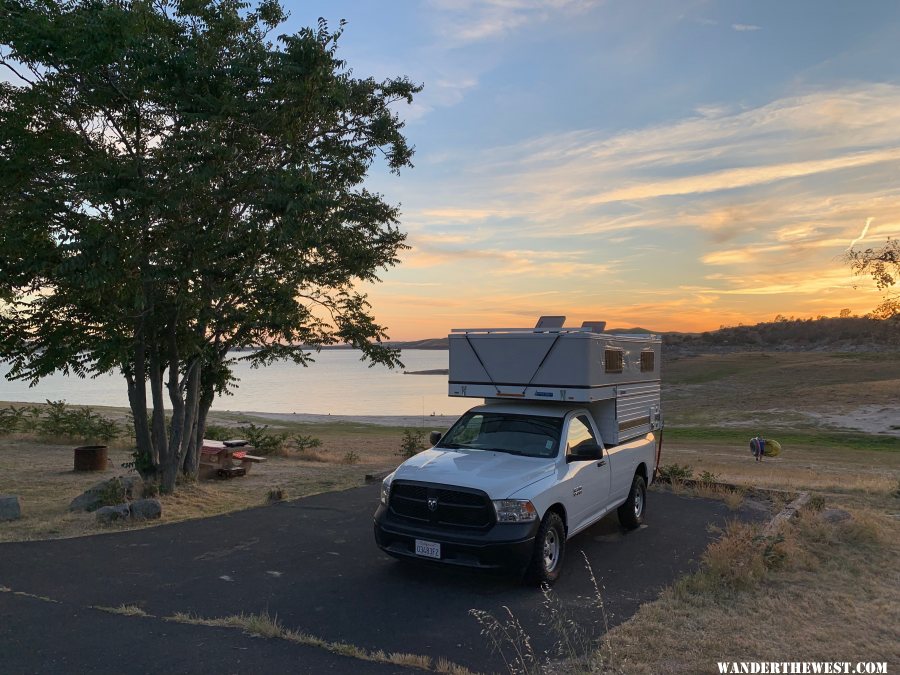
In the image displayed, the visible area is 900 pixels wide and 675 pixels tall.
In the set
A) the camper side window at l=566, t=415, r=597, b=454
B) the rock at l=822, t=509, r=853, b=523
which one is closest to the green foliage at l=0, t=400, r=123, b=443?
the camper side window at l=566, t=415, r=597, b=454

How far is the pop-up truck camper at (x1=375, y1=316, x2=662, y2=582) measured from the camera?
6.93 m

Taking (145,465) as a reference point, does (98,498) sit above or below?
below

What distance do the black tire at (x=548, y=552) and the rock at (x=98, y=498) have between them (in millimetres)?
7344

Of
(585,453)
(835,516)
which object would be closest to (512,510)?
(585,453)

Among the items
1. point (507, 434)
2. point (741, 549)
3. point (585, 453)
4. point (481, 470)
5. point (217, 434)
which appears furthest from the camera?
point (217, 434)

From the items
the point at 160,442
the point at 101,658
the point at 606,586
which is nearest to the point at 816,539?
the point at 606,586

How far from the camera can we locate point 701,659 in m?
5.04

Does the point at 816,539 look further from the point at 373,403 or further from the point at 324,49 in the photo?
the point at 373,403

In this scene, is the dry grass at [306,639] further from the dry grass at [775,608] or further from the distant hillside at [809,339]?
the distant hillside at [809,339]

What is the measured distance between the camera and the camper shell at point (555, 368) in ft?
27.6

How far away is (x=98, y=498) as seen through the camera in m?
10.9

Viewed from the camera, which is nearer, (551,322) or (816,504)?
(551,322)

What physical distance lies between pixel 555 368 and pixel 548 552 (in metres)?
2.29

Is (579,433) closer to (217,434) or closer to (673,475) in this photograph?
(673,475)
